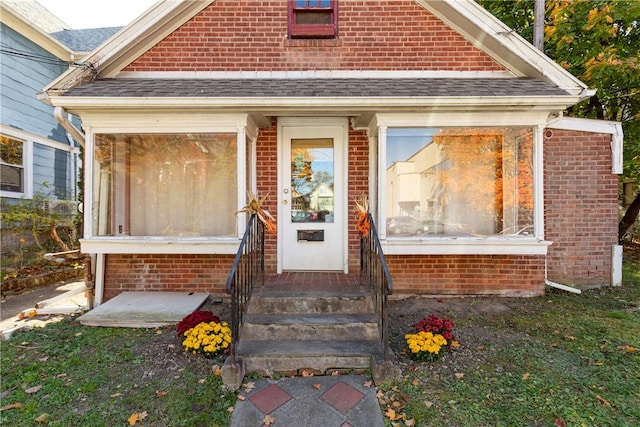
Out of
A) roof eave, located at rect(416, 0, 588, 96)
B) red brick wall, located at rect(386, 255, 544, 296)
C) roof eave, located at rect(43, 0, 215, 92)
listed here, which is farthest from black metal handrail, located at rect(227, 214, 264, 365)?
roof eave, located at rect(416, 0, 588, 96)

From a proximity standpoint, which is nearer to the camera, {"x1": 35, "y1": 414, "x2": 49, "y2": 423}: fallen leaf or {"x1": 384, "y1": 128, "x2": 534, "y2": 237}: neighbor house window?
{"x1": 35, "y1": 414, "x2": 49, "y2": 423}: fallen leaf

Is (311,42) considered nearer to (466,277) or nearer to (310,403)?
(466,277)

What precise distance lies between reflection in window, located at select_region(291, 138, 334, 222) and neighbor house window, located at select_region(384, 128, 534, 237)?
→ 0.93 m

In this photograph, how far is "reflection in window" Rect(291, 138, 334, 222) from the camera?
15.6 ft

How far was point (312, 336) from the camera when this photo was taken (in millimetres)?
3193

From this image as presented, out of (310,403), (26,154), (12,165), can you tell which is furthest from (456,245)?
(26,154)

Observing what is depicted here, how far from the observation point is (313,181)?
4766 mm

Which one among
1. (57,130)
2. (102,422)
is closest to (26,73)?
(57,130)

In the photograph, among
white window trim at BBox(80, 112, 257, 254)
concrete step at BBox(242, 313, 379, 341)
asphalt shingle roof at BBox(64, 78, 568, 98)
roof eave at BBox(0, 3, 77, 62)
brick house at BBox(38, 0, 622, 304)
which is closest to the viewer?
concrete step at BBox(242, 313, 379, 341)

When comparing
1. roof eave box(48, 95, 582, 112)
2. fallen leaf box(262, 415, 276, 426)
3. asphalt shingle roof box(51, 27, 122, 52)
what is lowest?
fallen leaf box(262, 415, 276, 426)

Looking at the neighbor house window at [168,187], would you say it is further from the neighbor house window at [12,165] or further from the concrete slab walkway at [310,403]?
the neighbor house window at [12,165]

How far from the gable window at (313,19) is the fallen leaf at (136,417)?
16.3 feet

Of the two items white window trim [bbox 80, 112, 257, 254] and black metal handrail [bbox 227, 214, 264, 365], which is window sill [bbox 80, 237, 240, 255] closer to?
white window trim [bbox 80, 112, 257, 254]

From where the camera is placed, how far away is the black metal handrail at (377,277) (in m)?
2.78
